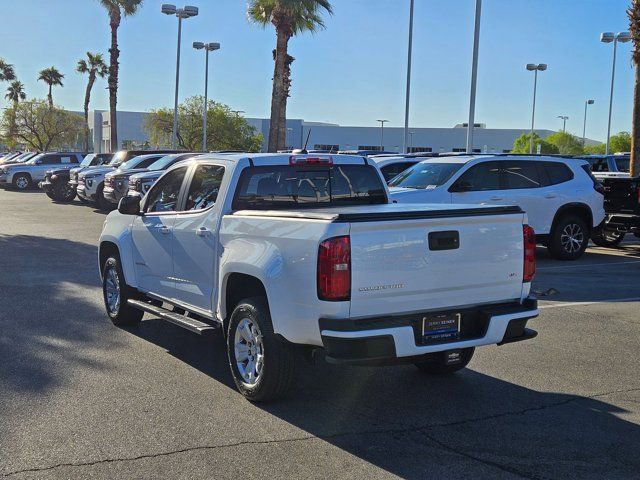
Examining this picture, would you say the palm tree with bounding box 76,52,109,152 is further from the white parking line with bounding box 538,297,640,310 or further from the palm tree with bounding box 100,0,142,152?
the white parking line with bounding box 538,297,640,310

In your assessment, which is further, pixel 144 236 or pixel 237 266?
pixel 144 236

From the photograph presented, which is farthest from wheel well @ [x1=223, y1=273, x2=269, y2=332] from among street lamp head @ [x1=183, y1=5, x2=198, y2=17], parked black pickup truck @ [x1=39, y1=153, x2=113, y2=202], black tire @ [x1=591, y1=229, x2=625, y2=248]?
street lamp head @ [x1=183, y1=5, x2=198, y2=17]

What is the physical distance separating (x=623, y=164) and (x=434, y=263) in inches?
878

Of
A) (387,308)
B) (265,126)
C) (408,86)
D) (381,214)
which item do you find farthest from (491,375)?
(265,126)

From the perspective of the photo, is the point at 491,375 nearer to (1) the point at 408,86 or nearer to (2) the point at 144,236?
(2) the point at 144,236

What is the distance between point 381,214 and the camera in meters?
4.71

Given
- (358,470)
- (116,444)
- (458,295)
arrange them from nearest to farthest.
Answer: (358,470) < (116,444) < (458,295)

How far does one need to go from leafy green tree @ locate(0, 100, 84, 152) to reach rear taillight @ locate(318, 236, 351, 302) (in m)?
72.2

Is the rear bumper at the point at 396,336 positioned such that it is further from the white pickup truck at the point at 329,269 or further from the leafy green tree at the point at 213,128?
the leafy green tree at the point at 213,128

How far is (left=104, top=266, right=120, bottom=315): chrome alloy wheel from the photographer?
307 inches

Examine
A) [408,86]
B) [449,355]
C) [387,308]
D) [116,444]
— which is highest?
[408,86]

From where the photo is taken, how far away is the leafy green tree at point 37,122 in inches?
2827

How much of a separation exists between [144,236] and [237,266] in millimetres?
2150

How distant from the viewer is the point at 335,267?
15.0 feet
